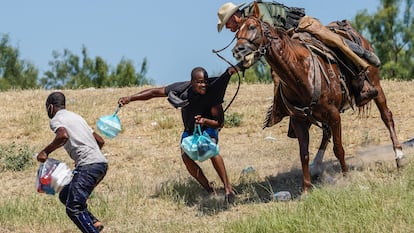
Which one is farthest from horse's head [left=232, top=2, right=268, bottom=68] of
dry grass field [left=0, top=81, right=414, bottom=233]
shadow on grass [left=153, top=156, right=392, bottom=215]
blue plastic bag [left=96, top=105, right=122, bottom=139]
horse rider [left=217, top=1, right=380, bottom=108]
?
shadow on grass [left=153, top=156, right=392, bottom=215]

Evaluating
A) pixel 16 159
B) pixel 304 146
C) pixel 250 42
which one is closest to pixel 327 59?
Result: pixel 304 146

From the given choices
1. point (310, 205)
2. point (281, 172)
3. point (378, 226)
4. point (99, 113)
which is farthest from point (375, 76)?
point (99, 113)

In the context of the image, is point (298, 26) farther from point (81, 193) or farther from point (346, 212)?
point (81, 193)

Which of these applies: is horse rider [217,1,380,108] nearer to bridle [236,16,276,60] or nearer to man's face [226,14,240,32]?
man's face [226,14,240,32]

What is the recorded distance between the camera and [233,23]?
9.56 meters

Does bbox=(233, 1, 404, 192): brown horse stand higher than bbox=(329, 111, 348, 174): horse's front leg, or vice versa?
bbox=(233, 1, 404, 192): brown horse

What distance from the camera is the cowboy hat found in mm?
9523

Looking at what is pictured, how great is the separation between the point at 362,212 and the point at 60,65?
43593 millimetres

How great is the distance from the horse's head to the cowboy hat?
49cm

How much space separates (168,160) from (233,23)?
12.4ft

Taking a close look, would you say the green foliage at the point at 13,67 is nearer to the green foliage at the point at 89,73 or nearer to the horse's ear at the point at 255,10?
the green foliage at the point at 89,73

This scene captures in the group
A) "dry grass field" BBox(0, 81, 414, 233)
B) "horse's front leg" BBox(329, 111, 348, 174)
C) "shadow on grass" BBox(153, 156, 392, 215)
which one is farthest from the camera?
"shadow on grass" BBox(153, 156, 392, 215)

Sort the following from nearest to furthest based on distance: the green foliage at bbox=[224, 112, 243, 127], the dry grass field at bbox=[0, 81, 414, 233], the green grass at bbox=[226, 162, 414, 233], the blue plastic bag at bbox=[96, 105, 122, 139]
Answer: the green grass at bbox=[226, 162, 414, 233] < the blue plastic bag at bbox=[96, 105, 122, 139] < the dry grass field at bbox=[0, 81, 414, 233] < the green foliage at bbox=[224, 112, 243, 127]

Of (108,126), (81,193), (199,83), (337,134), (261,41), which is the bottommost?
A: (81,193)
